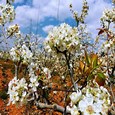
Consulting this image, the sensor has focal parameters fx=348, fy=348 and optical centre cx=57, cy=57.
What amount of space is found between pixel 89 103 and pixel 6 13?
15.0 feet

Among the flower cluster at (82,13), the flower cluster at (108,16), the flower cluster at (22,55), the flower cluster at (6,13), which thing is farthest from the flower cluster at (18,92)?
the flower cluster at (82,13)

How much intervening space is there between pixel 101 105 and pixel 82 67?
0.57 metres

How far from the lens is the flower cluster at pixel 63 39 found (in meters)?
2.13

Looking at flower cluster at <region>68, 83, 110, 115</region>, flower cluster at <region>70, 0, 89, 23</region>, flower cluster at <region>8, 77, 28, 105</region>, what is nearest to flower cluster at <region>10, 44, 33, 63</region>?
flower cluster at <region>8, 77, 28, 105</region>

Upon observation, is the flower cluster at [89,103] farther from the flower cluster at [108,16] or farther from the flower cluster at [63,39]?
the flower cluster at [108,16]

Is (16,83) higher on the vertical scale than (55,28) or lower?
lower

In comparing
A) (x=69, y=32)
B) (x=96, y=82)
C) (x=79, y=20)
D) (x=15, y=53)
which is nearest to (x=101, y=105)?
(x=96, y=82)

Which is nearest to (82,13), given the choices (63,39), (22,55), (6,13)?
(6,13)

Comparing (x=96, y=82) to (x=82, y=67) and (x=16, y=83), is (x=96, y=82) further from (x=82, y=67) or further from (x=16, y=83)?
(x=16, y=83)

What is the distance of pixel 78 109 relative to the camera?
143 centimetres

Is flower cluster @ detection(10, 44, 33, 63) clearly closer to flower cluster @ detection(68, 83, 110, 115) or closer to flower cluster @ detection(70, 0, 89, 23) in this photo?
flower cluster @ detection(68, 83, 110, 115)

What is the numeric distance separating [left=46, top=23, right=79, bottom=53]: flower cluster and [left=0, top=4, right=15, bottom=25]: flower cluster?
3.50 m

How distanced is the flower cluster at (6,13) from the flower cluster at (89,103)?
4247mm

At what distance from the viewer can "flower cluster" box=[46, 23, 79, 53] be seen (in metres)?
2.13
